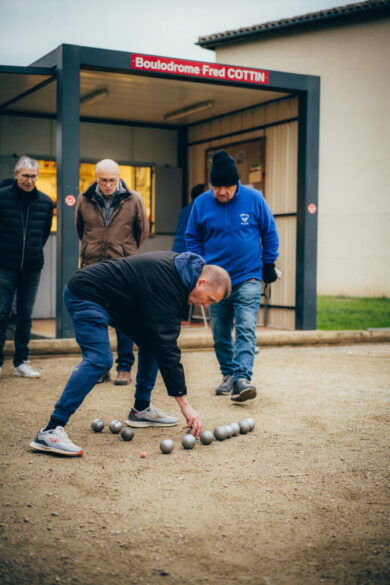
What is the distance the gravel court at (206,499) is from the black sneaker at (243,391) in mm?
110

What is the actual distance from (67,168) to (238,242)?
3.77m

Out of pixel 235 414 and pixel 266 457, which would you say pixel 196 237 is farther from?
pixel 266 457

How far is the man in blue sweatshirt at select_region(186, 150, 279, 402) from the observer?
629 cm

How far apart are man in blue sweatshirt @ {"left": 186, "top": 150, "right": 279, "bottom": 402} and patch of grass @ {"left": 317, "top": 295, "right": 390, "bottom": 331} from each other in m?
7.58

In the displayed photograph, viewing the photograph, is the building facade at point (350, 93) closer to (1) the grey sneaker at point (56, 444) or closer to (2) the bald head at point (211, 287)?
(2) the bald head at point (211, 287)

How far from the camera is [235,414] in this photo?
5816mm

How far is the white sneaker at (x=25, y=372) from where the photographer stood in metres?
7.47

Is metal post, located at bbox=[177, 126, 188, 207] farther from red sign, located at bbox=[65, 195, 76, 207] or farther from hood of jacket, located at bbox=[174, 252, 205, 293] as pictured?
hood of jacket, located at bbox=[174, 252, 205, 293]

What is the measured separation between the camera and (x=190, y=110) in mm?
12719

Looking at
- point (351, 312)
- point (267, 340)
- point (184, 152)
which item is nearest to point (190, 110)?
point (184, 152)

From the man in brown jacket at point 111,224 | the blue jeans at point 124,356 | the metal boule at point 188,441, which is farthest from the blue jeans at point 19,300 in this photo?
the metal boule at point 188,441

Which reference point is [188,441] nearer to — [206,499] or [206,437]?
[206,437]

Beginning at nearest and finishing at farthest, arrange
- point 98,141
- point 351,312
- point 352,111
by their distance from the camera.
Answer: point 98,141 → point 351,312 → point 352,111

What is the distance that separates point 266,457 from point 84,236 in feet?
11.7
